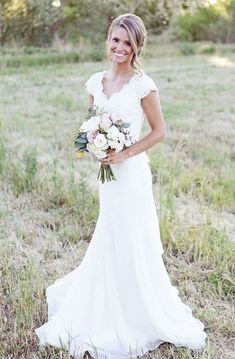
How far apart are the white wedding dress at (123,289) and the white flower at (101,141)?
0.93ft

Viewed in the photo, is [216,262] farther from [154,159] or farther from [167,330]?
[154,159]

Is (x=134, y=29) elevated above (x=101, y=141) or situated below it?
above

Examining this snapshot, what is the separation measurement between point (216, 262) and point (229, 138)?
4.54 m

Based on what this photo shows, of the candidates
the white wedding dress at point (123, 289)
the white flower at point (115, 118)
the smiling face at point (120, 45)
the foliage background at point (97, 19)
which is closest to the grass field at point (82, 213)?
the white wedding dress at point (123, 289)

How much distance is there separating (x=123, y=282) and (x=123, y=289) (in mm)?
44

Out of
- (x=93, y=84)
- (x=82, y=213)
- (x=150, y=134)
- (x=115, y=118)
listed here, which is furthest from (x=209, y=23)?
(x=115, y=118)

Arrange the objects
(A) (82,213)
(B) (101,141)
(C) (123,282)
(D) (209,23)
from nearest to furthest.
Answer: (B) (101,141), (C) (123,282), (A) (82,213), (D) (209,23)

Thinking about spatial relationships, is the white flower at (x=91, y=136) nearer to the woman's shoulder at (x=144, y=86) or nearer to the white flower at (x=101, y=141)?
the white flower at (x=101, y=141)

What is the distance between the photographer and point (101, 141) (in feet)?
10.1

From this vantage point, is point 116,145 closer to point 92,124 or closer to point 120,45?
point 92,124

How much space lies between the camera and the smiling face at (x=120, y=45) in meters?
3.15

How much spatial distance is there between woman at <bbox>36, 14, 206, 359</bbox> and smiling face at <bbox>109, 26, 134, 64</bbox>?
0.08m

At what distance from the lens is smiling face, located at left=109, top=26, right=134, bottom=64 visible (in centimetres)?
315

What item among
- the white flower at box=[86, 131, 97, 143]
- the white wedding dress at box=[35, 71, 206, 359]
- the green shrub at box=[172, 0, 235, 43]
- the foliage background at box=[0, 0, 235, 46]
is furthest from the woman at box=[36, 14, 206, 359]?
the green shrub at box=[172, 0, 235, 43]
